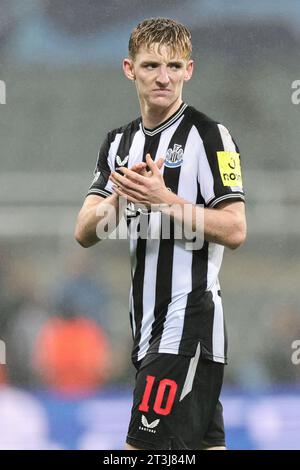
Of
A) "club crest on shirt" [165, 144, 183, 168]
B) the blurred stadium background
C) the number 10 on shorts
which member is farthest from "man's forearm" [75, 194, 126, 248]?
the blurred stadium background

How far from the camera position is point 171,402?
2.57 metres

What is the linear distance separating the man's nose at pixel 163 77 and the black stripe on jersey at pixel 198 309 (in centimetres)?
36

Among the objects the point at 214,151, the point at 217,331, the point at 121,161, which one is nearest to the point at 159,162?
the point at 214,151

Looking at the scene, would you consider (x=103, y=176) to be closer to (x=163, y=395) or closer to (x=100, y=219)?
(x=100, y=219)

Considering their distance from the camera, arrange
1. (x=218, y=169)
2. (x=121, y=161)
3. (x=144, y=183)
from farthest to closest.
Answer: (x=121, y=161), (x=218, y=169), (x=144, y=183)

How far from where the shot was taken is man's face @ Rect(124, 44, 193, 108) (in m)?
2.67

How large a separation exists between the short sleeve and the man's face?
0.29 metres

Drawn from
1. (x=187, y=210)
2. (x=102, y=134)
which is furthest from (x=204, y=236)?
(x=102, y=134)

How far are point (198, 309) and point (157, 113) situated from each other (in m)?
0.65

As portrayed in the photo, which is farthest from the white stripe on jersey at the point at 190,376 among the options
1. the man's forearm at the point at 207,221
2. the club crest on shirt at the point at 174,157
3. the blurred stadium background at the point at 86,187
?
the blurred stadium background at the point at 86,187

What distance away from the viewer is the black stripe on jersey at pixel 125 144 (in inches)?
112

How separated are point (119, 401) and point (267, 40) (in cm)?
262

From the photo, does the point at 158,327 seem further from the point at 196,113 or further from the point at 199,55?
the point at 199,55

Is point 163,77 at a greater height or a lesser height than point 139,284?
greater
